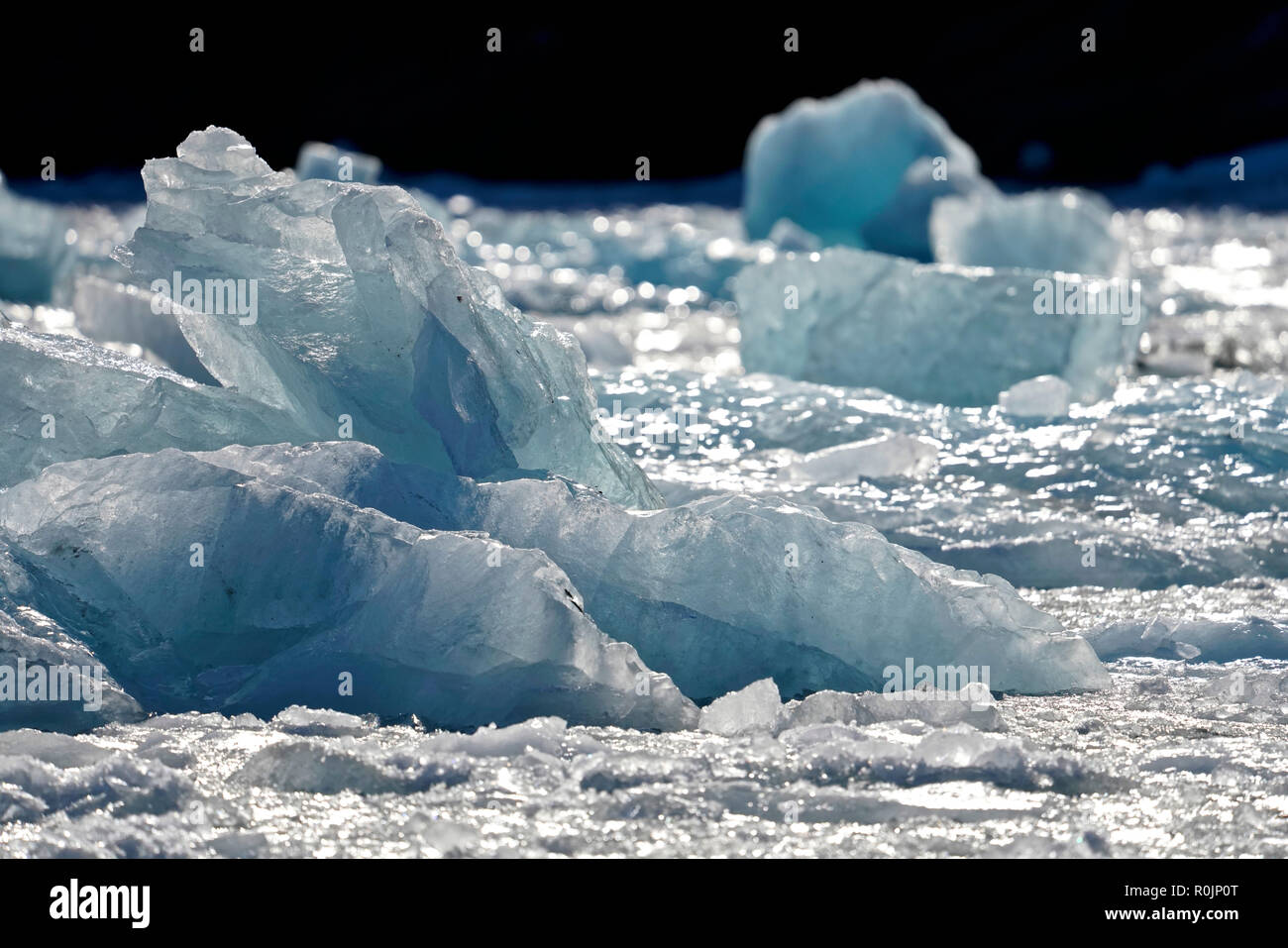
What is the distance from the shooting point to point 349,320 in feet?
12.0

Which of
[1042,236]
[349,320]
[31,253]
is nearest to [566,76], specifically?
[1042,236]

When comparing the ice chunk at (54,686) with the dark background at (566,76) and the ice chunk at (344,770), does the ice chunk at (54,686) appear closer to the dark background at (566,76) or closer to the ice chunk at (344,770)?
the ice chunk at (344,770)

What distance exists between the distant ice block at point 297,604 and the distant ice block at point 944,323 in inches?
193

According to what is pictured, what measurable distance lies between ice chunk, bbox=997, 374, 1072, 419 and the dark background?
3235cm

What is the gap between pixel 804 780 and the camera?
8.81 ft

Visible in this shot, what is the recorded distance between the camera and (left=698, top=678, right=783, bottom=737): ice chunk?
2.97m

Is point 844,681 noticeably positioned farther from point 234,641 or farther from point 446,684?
point 234,641

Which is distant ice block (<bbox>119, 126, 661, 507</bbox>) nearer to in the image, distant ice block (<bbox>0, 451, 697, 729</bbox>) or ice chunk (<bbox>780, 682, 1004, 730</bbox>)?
distant ice block (<bbox>0, 451, 697, 729</bbox>)

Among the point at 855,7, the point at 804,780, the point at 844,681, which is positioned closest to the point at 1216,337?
the point at 844,681

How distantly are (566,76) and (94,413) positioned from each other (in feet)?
140

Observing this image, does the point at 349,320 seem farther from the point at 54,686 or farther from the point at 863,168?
the point at 863,168

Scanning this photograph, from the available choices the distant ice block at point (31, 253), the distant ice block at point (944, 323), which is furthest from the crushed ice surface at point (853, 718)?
the distant ice block at point (31, 253)

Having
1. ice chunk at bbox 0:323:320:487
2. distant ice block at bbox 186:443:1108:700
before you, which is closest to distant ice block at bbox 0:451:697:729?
distant ice block at bbox 186:443:1108:700
